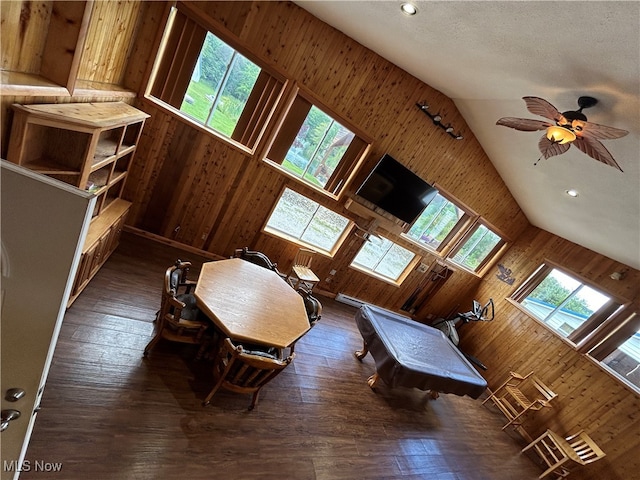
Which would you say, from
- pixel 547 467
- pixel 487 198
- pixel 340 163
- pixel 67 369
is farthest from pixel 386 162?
pixel 547 467

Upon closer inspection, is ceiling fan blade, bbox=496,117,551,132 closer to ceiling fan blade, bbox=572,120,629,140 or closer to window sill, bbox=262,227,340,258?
ceiling fan blade, bbox=572,120,629,140

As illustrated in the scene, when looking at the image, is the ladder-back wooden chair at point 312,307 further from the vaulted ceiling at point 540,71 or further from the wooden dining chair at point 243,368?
the vaulted ceiling at point 540,71

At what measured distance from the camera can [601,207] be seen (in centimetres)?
390

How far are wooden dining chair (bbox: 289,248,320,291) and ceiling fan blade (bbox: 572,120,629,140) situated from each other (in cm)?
335

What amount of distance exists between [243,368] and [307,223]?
281 centimetres

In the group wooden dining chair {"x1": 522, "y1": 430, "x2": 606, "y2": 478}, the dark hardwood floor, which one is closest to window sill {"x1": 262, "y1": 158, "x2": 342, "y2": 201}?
the dark hardwood floor

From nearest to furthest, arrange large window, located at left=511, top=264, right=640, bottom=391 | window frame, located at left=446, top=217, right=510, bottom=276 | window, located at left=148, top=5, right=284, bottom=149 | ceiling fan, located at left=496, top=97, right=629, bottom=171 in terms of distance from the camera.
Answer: ceiling fan, located at left=496, top=97, right=629, bottom=171 → window, located at left=148, top=5, right=284, bottom=149 → large window, located at left=511, top=264, right=640, bottom=391 → window frame, located at left=446, top=217, right=510, bottom=276

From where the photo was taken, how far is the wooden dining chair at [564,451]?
3924mm

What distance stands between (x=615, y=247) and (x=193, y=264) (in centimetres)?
607

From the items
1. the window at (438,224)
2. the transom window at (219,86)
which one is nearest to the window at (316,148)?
the transom window at (219,86)

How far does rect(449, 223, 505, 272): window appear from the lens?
19.3 ft

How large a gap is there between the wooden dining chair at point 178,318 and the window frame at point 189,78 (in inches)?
76.6

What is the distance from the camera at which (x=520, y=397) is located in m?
4.84

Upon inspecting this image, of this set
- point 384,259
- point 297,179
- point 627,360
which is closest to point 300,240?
point 297,179
